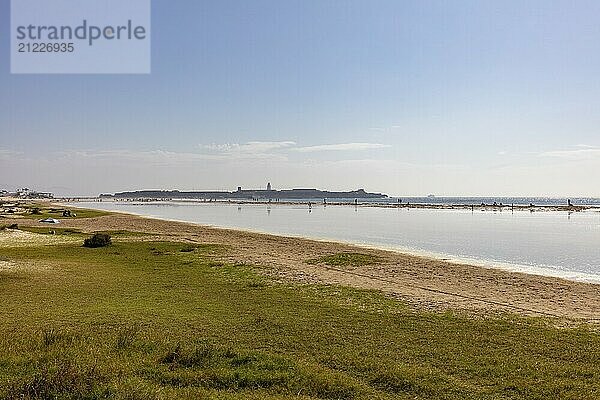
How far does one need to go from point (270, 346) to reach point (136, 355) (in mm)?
2903

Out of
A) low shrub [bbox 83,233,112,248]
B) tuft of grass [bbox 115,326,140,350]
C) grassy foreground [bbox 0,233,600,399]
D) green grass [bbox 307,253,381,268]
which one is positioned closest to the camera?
grassy foreground [bbox 0,233,600,399]

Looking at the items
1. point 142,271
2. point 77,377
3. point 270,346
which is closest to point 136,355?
point 77,377

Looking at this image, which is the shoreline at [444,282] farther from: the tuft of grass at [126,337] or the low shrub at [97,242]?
the tuft of grass at [126,337]

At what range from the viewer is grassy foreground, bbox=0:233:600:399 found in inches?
348

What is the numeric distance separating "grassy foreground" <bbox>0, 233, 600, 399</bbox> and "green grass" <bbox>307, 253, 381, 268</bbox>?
9062mm

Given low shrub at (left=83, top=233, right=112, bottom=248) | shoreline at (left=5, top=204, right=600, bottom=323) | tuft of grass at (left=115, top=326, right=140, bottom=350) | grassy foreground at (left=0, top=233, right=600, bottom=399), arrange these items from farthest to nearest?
low shrub at (left=83, top=233, right=112, bottom=248)
shoreline at (left=5, top=204, right=600, bottom=323)
tuft of grass at (left=115, top=326, right=140, bottom=350)
grassy foreground at (left=0, top=233, right=600, bottom=399)

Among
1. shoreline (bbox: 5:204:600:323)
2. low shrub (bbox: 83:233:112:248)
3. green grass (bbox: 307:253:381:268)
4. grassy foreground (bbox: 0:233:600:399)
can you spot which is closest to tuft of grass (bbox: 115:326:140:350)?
grassy foreground (bbox: 0:233:600:399)

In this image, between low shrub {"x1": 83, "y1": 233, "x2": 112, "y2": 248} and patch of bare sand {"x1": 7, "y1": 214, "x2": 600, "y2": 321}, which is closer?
patch of bare sand {"x1": 7, "y1": 214, "x2": 600, "y2": 321}

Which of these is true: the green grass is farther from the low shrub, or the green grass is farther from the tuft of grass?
the tuft of grass

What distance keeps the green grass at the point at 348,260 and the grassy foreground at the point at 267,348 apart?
29.7 feet

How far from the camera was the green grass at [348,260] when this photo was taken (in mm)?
28000

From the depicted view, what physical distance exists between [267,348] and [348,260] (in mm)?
18345

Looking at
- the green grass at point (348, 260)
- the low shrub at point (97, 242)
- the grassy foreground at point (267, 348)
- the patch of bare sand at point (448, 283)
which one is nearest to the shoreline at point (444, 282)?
the patch of bare sand at point (448, 283)

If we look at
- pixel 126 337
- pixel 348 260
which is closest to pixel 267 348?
pixel 126 337
